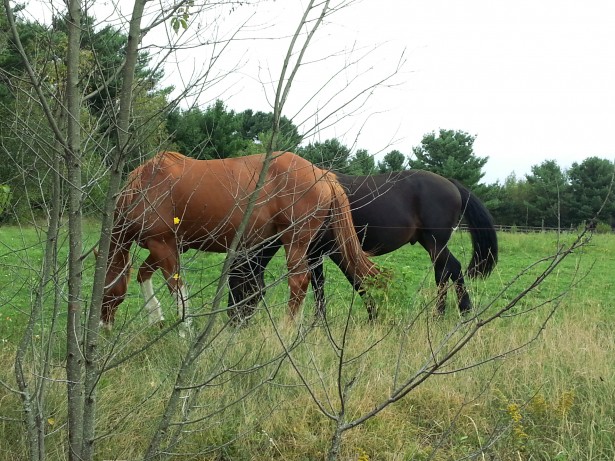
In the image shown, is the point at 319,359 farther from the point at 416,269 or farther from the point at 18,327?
the point at 416,269

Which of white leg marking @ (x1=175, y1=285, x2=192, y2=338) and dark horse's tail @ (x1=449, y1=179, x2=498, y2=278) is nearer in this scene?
white leg marking @ (x1=175, y1=285, x2=192, y2=338)

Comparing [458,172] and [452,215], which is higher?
[458,172]

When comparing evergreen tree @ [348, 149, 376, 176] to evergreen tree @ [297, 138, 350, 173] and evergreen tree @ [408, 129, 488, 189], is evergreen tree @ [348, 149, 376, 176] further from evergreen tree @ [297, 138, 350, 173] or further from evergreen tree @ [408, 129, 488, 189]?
evergreen tree @ [408, 129, 488, 189]

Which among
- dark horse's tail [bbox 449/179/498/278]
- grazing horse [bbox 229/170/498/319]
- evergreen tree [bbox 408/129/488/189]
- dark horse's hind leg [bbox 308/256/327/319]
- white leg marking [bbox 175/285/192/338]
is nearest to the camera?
white leg marking [bbox 175/285/192/338]

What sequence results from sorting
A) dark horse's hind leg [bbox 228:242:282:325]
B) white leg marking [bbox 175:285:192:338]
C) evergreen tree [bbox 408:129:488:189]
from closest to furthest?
1. white leg marking [bbox 175:285:192:338]
2. dark horse's hind leg [bbox 228:242:282:325]
3. evergreen tree [bbox 408:129:488:189]

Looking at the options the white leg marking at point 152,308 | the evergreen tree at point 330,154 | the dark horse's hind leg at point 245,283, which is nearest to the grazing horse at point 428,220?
the dark horse's hind leg at point 245,283

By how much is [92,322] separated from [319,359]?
77.5 inches

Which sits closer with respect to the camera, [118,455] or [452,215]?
[118,455]

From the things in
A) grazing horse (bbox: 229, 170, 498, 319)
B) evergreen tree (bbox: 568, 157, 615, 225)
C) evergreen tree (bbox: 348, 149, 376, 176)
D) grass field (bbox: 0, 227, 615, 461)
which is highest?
evergreen tree (bbox: 568, 157, 615, 225)

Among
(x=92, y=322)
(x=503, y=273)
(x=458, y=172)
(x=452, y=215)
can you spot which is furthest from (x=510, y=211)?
(x=92, y=322)

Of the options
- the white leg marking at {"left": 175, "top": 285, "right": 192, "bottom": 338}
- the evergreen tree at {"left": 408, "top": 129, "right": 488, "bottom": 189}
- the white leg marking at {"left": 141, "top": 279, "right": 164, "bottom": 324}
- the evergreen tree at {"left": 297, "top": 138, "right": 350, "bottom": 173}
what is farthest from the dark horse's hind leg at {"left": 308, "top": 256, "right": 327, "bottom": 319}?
the evergreen tree at {"left": 408, "top": 129, "right": 488, "bottom": 189}

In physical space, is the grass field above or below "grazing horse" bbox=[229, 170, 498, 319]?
→ below

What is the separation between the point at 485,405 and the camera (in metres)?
3.50

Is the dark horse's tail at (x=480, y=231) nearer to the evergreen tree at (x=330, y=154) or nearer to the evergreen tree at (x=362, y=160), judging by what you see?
the evergreen tree at (x=362, y=160)
